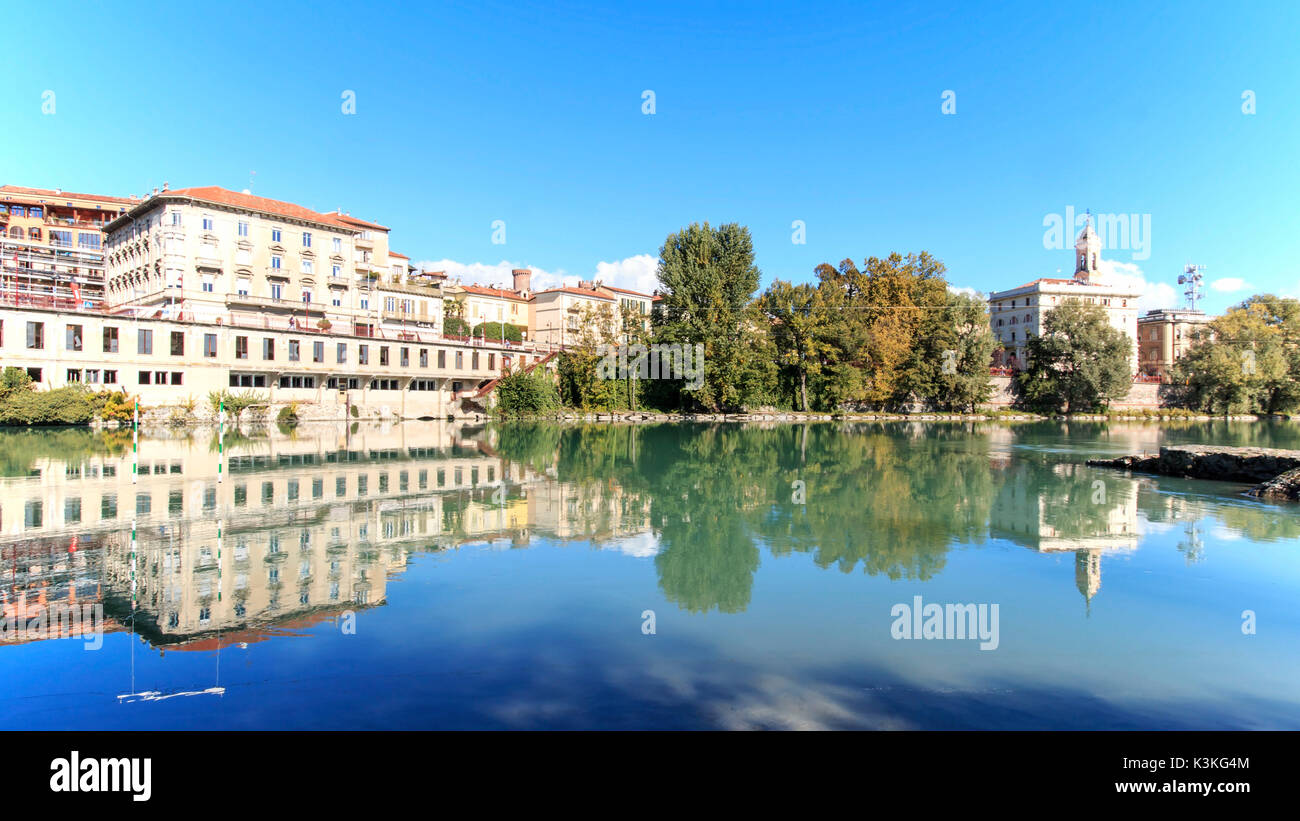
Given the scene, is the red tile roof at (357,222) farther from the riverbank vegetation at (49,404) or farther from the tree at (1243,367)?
the tree at (1243,367)

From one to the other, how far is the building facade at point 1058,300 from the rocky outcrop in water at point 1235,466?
63.4 metres

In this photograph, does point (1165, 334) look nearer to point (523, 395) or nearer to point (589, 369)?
point (589, 369)

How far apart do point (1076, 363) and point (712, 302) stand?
3273cm

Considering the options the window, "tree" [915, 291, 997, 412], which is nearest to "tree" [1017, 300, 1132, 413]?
"tree" [915, 291, 997, 412]

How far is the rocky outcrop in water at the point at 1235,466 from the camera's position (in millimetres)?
16000

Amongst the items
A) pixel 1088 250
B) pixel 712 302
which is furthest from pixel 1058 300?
pixel 712 302

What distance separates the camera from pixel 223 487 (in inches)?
591

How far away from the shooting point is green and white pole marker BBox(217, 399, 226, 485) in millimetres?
17941

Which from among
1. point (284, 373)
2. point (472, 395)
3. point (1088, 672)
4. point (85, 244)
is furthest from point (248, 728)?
point (85, 244)

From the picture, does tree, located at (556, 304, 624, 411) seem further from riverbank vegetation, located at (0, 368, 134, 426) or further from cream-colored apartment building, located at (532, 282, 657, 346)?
riverbank vegetation, located at (0, 368, 134, 426)

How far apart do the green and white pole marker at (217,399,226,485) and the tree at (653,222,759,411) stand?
27.7m
